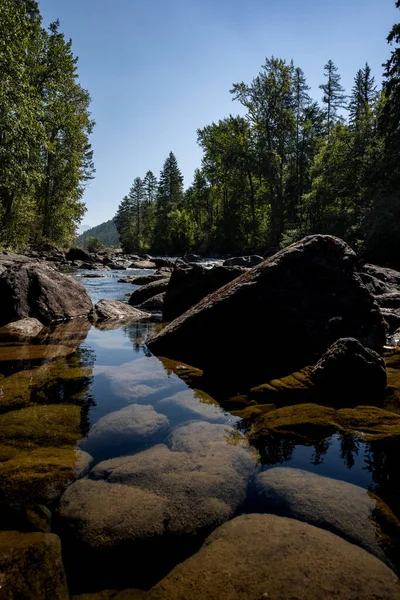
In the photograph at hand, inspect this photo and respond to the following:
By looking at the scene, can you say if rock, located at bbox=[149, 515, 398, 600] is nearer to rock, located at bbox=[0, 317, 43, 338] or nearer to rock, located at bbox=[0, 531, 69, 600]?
rock, located at bbox=[0, 531, 69, 600]

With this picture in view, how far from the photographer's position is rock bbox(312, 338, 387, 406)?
358cm

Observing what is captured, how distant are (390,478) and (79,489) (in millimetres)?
1942

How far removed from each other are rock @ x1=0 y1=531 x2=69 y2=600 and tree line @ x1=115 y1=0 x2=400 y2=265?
19069mm

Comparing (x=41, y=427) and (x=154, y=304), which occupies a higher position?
(x=154, y=304)

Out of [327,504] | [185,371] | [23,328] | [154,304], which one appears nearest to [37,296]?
[23,328]

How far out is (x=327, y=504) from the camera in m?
1.96

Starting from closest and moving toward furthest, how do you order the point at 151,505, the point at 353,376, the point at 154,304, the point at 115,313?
the point at 151,505, the point at 353,376, the point at 115,313, the point at 154,304

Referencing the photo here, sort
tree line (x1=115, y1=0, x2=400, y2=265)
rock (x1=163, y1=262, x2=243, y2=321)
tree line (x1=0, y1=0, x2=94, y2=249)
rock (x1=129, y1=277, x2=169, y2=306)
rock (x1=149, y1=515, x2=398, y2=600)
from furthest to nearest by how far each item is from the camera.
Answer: tree line (x1=115, y1=0, x2=400, y2=265) < tree line (x1=0, y1=0, x2=94, y2=249) < rock (x1=129, y1=277, x2=169, y2=306) < rock (x1=163, y1=262, x2=243, y2=321) < rock (x1=149, y1=515, x2=398, y2=600)

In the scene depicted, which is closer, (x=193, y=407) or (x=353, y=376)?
(x=193, y=407)

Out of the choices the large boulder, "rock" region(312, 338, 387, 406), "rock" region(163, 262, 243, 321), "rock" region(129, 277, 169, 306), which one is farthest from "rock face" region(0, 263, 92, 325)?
"rock" region(312, 338, 387, 406)

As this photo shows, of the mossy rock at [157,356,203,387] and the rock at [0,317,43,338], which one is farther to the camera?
the rock at [0,317,43,338]

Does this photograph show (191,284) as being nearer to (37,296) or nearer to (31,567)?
(37,296)

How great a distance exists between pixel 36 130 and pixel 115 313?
11.1m

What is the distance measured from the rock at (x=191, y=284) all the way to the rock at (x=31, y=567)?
253 inches
